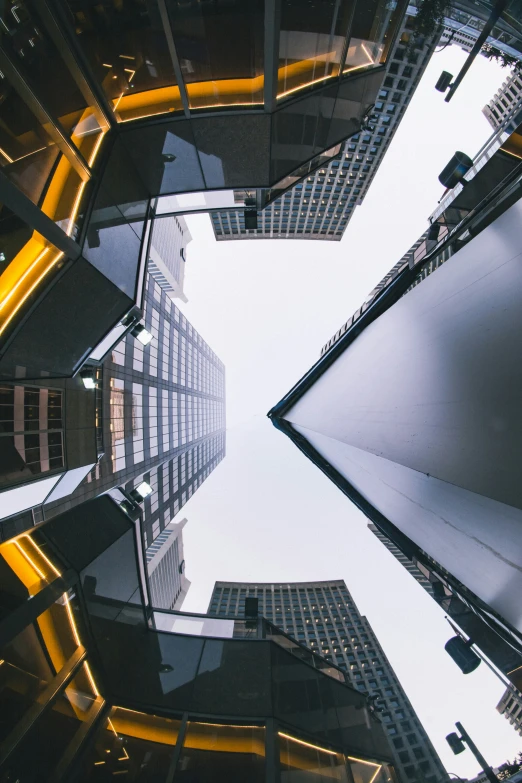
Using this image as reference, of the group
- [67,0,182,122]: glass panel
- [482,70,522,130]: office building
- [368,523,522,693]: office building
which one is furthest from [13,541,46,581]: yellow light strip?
[482,70,522,130]: office building

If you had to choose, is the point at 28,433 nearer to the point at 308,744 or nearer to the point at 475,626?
the point at 308,744

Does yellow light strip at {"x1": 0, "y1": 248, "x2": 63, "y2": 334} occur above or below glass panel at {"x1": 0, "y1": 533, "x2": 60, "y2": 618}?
above

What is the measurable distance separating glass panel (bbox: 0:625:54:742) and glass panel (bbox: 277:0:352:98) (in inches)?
461

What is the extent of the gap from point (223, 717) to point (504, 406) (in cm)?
750

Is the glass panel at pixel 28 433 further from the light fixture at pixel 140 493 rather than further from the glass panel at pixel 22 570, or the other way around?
the glass panel at pixel 22 570

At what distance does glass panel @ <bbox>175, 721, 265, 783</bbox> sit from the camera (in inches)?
198

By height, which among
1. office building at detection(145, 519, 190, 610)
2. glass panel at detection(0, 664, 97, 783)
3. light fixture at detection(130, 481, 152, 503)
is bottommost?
office building at detection(145, 519, 190, 610)

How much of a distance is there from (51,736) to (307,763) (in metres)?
4.16

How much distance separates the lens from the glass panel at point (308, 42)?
22.1ft

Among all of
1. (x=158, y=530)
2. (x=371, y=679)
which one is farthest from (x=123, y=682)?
(x=371, y=679)

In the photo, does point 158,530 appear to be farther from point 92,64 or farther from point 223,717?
point 92,64

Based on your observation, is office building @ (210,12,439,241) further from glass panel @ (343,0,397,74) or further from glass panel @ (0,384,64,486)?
glass panel @ (0,384,64,486)

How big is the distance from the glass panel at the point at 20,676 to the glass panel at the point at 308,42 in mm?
11698

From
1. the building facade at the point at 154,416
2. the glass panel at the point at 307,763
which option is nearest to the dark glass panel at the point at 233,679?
the glass panel at the point at 307,763
